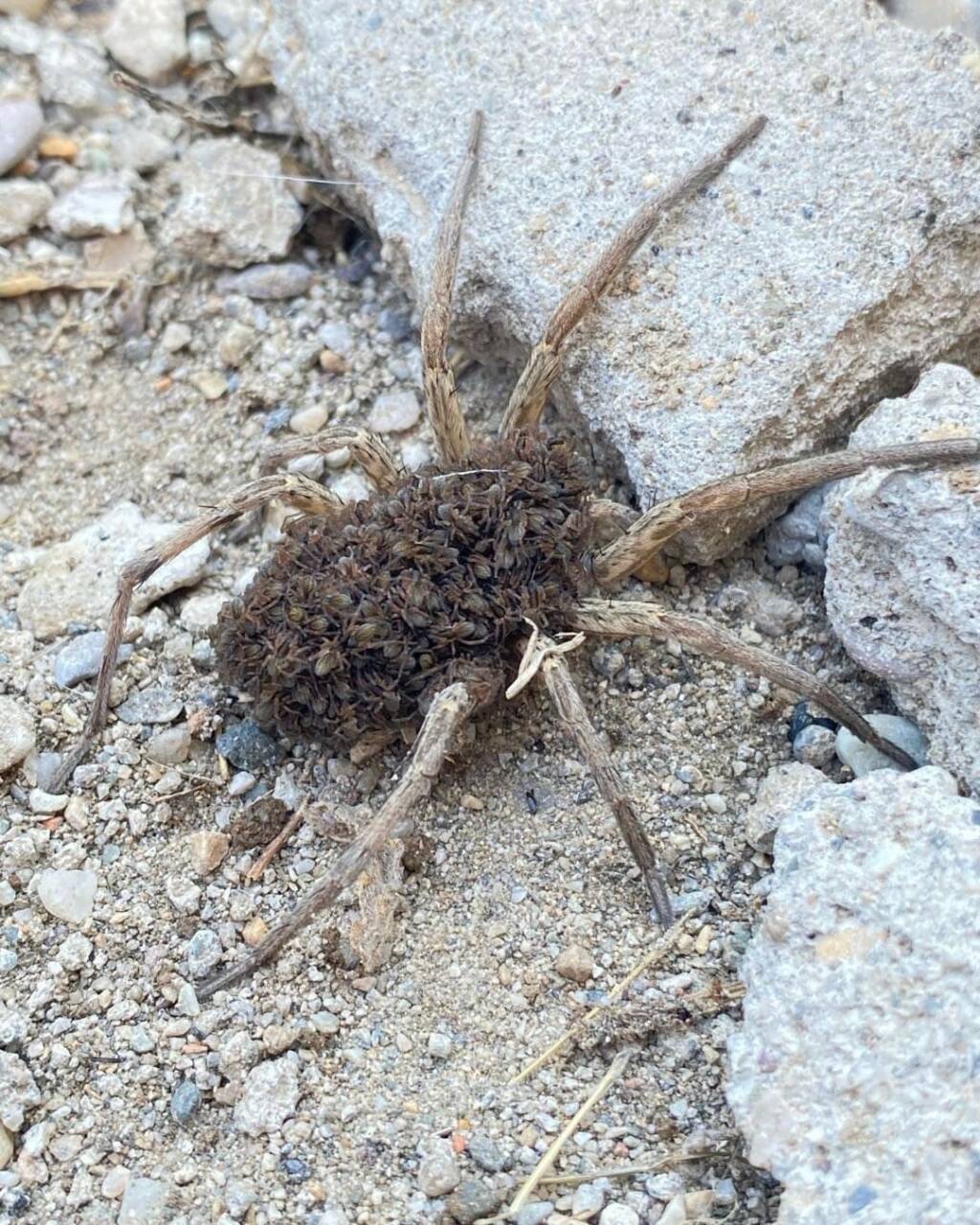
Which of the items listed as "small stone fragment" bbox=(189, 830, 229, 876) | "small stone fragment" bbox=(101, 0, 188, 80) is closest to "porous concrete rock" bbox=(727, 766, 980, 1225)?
"small stone fragment" bbox=(189, 830, 229, 876)

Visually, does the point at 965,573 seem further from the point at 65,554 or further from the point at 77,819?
the point at 65,554

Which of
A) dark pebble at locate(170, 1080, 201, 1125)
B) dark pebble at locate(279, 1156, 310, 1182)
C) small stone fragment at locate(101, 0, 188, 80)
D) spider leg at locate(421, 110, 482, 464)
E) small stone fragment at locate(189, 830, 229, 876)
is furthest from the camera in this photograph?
small stone fragment at locate(101, 0, 188, 80)

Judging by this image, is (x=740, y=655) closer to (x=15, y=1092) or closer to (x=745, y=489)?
(x=745, y=489)

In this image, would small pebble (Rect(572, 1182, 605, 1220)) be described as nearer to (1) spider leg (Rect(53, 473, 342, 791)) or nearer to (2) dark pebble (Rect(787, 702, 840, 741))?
(2) dark pebble (Rect(787, 702, 840, 741))

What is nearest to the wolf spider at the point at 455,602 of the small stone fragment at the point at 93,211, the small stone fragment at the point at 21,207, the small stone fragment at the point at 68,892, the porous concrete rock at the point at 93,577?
the small stone fragment at the point at 68,892

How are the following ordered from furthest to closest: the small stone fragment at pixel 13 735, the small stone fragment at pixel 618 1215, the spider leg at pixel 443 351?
the spider leg at pixel 443 351, the small stone fragment at pixel 13 735, the small stone fragment at pixel 618 1215

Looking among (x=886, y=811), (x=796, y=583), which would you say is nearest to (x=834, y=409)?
(x=796, y=583)

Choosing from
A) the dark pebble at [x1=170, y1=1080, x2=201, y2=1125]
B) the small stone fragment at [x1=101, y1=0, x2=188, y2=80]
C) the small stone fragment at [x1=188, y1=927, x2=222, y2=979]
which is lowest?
the dark pebble at [x1=170, y1=1080, x2=201, y2=1125]

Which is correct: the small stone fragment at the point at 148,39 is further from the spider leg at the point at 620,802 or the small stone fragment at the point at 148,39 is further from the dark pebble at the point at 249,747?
the spider leg at the point at 620,802
